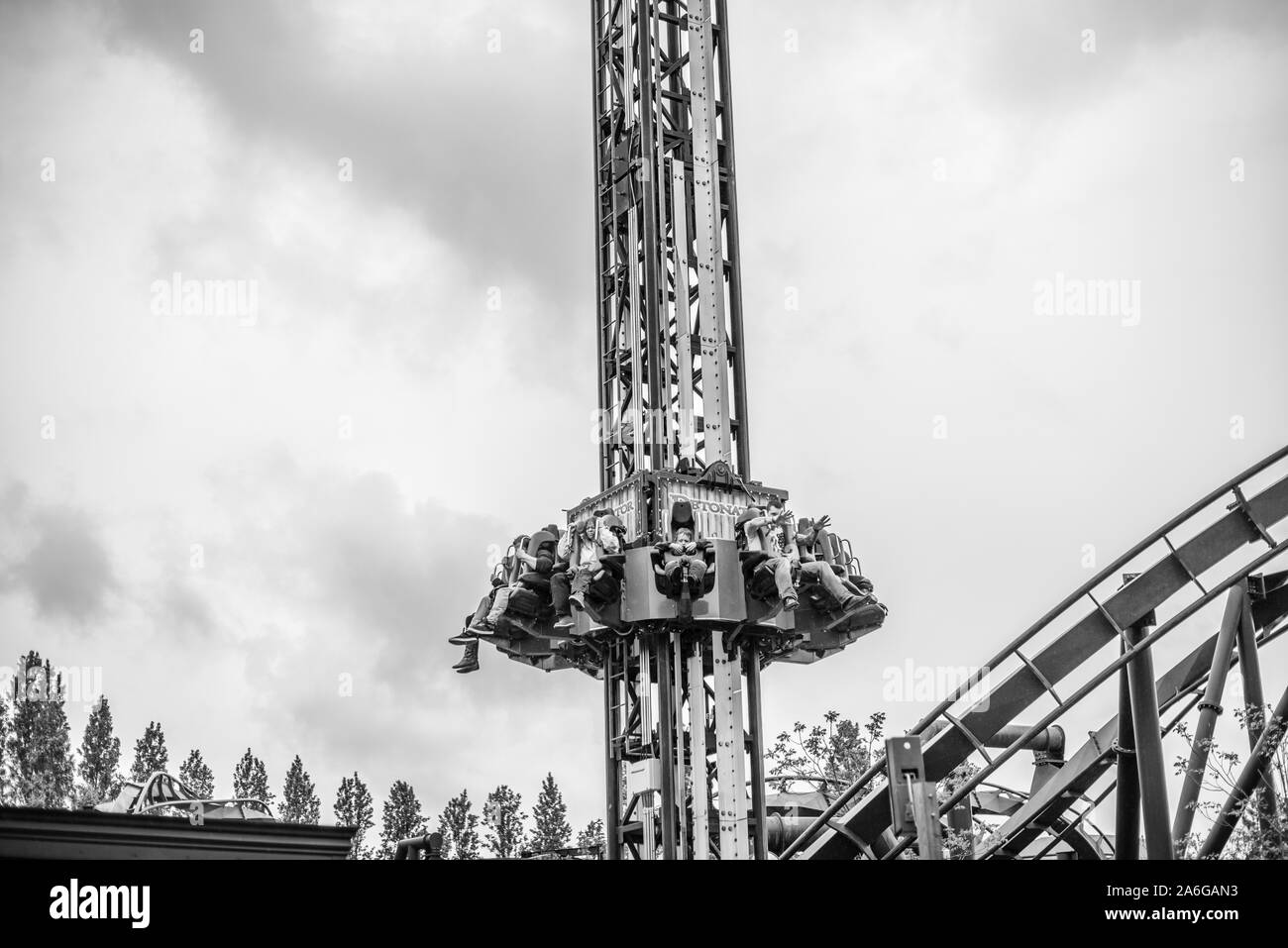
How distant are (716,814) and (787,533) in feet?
13.1

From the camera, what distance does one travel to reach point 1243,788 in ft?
51.4

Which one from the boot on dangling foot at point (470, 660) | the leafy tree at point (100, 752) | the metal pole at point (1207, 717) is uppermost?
the leafy tree at point (100, 752)

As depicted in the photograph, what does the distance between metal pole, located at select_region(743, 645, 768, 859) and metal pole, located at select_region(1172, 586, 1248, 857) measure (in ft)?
19.8

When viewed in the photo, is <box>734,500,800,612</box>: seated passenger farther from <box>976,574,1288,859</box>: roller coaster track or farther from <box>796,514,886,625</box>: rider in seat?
<box>976,574,1288,859</box>: roller coaster track

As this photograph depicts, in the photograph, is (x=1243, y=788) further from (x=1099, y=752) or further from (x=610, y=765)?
(x=610, y=765)

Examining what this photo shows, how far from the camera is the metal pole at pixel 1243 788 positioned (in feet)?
49.6

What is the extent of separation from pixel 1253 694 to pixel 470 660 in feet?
35.5

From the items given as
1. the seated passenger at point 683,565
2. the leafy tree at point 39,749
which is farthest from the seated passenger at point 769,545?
the leafy tree at point 39,749

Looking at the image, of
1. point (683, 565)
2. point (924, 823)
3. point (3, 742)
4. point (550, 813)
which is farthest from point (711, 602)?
point (550, 813)

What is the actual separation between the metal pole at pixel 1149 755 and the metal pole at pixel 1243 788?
623 mm

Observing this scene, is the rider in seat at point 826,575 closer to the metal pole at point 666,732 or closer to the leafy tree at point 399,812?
the metal pole at point 666,732
